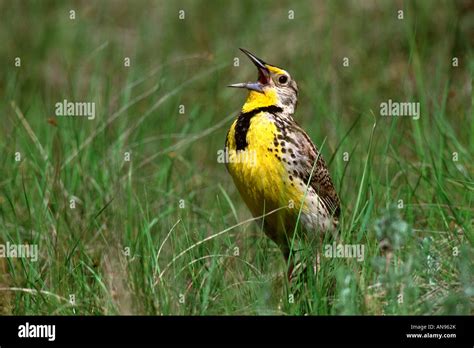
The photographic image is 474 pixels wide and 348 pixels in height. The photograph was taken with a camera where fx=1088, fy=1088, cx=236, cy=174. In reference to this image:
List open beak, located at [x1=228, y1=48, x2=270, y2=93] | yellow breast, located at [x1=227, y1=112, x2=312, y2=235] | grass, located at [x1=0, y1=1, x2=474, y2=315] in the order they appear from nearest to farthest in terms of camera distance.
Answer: grass, located at [x1=0, y1=1, x2=474, y2=315] → yellow breast, located at [x1=227, y1=112, x2=312, y2=235] → open beak, located at [x1=228, y1=48, x2=270, y2=93]

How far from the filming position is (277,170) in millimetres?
5293

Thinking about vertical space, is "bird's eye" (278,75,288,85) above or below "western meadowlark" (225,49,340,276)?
above

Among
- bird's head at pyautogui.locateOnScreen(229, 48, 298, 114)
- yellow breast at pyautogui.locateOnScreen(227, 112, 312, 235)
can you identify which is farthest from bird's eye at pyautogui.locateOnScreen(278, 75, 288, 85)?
yellow breast at pyautogui.locateOnScreen(227, 112, 312, 235)

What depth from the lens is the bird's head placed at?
5.60 metres

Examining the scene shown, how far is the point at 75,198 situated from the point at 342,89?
9.83 feet

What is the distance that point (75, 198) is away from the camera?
590 cm

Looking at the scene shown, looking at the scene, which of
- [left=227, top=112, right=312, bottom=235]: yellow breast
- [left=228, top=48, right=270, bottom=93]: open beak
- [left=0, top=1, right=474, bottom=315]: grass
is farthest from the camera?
[left=228, top=48, right=270, bottom=93]: open beak

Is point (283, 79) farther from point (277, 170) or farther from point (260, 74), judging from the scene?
point (277, 170)

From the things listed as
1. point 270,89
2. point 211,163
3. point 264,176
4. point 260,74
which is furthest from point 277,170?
point 211,163

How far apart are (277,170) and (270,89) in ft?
1.79

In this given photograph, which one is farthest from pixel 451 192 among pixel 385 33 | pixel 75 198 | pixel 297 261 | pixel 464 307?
pixel 385 33

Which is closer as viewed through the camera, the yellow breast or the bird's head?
the yellow breast

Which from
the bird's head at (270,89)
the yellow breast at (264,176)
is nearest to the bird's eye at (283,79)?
the bird's head at (270,89)

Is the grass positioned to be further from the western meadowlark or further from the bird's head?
the bird's head
